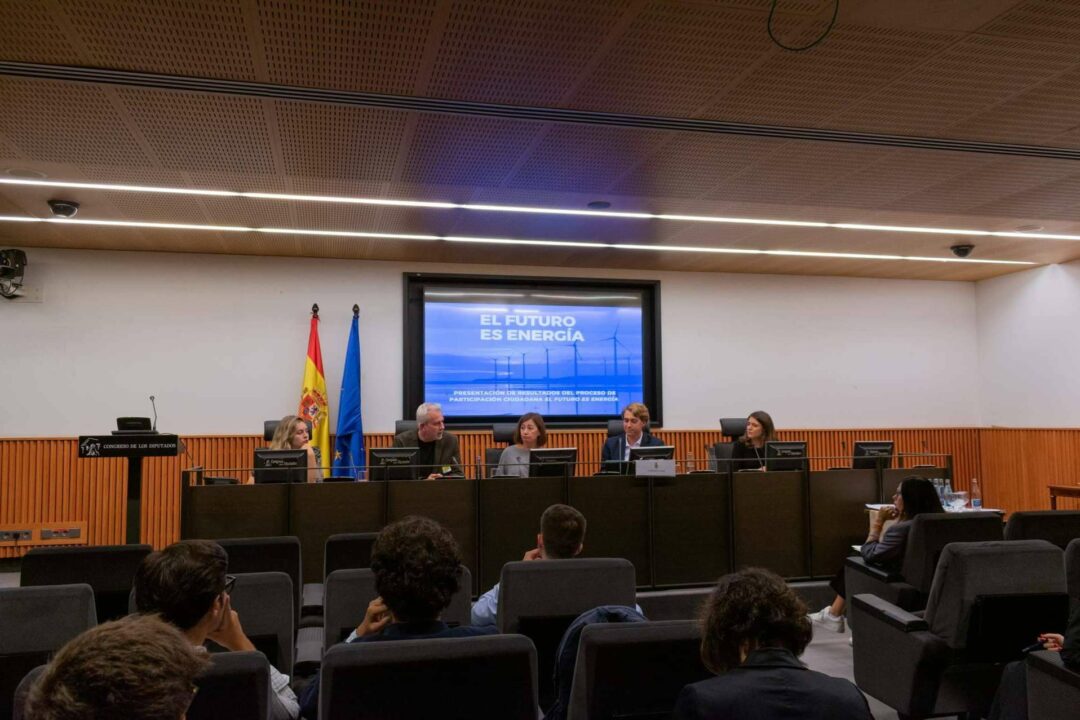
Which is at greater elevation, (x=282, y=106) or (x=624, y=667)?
(x=282, y=106)

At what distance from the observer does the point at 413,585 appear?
2.11 metres

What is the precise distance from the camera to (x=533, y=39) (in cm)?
390

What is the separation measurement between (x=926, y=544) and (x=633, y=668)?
2893mm

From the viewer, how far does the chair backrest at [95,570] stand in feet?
10.8

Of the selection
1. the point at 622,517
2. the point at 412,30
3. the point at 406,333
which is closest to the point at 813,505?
the point at 622,517

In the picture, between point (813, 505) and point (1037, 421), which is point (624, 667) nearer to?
point (813, 505)

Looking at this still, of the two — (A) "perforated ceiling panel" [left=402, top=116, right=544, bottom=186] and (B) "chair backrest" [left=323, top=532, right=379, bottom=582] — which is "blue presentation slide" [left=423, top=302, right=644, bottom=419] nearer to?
(A) "perforated ceiling panel" [left=402, top=116, right=544, bottom=186]

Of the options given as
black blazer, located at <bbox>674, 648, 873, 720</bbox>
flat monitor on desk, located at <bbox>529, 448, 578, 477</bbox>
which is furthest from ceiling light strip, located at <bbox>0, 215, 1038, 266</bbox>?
black blazer, located at <bbox>674, 648, 873, 720</bbox>

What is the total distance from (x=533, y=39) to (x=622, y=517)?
124 inches

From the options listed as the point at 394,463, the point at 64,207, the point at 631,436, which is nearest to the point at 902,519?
the point at 631,436

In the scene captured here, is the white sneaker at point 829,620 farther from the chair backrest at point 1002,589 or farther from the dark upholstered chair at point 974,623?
the chair backrest at point 1002,589

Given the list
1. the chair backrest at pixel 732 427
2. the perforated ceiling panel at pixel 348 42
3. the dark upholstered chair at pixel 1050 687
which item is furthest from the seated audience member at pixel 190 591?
the chair backrest at pixel 732 427

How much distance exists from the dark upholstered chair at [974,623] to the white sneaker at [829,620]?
6.16 ft

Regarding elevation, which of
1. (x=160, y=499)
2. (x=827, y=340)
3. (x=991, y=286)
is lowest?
(x=160, y=499)
